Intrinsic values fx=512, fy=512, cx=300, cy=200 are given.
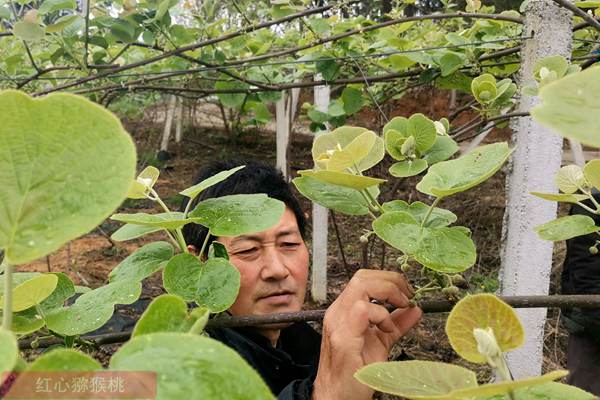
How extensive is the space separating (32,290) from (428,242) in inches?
11.0

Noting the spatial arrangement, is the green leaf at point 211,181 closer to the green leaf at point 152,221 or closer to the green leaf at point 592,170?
the green leaf at point 152,221

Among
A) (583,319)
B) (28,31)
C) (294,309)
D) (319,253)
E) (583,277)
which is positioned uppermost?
(28,31)

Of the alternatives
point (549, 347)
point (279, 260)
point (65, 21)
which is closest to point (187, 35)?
point (65, 21)

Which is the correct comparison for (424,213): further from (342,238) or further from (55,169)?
(342,238)

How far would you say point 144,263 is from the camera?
1.48 ft

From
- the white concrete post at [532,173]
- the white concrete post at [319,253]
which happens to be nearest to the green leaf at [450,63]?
the white concrete post at [532,173]

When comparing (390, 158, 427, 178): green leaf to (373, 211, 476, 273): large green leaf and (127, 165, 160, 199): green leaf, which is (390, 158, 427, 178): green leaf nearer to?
(373, 211, 476, 273): large green leaf

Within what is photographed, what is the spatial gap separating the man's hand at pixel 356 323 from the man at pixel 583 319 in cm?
81

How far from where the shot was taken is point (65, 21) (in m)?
1.11

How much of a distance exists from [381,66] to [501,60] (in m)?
0.33

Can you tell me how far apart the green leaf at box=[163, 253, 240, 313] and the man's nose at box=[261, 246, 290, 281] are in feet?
1.33

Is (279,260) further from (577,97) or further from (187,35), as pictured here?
(187,35)

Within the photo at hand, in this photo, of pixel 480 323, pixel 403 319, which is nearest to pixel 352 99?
pixel 403 319

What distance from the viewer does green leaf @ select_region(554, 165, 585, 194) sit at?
1.58 ft
